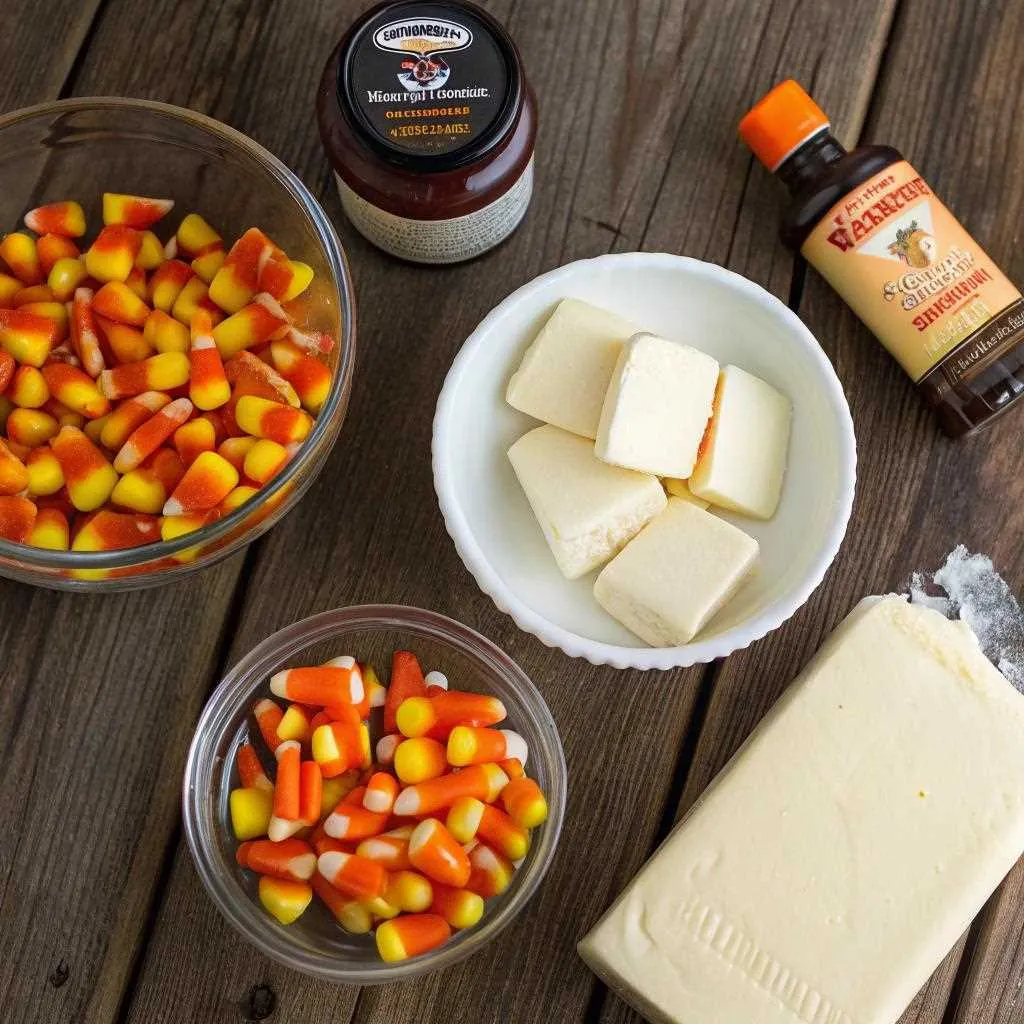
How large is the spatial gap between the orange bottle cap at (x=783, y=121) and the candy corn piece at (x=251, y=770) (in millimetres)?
997

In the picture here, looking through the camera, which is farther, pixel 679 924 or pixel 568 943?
pixel 568 943

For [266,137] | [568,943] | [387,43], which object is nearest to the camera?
[387,43]

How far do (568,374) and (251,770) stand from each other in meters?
0.62

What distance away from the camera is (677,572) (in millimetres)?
1295

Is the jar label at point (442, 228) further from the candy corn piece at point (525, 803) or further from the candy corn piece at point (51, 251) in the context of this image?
the candy corn piece at point (525, 803)

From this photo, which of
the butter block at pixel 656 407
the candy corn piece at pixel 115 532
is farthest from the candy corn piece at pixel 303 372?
the butter block at pixel 656 407

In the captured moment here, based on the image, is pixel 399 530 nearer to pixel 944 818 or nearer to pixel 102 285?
pixel 102 285

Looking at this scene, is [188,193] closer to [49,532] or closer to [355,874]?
[49,532]

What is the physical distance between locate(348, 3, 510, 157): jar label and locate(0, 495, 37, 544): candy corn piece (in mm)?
573

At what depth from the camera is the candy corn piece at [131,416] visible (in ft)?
4.26

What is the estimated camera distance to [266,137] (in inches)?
59.5

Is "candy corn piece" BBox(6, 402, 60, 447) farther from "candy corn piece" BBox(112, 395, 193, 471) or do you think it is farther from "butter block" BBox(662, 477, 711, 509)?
"butter block" BBox(662, 477, 711, 509)

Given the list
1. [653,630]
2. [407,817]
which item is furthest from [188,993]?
[653,630]

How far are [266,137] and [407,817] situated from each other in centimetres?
91
